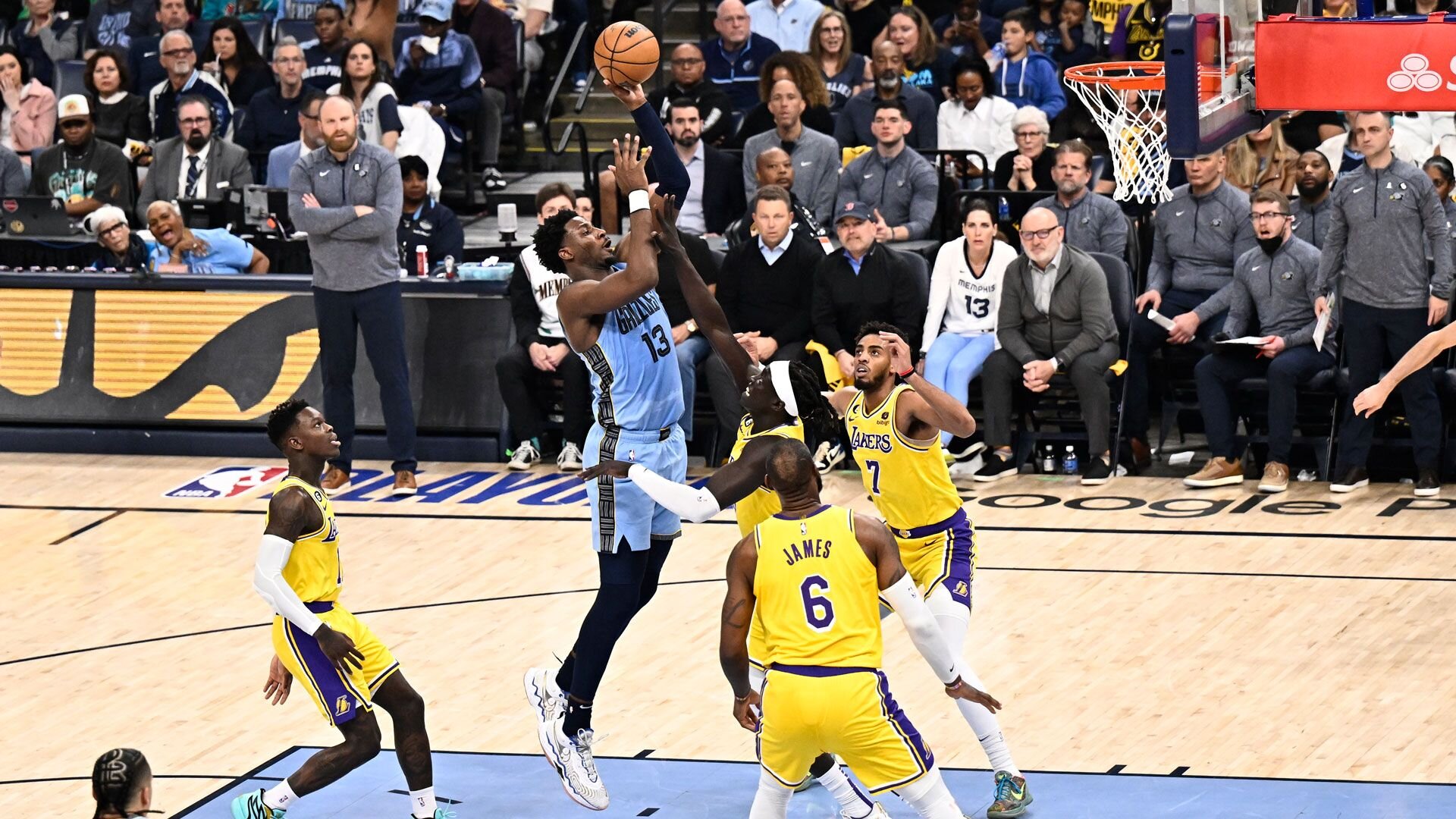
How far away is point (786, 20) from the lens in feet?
54.3

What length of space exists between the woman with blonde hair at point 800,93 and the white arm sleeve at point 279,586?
797 cm

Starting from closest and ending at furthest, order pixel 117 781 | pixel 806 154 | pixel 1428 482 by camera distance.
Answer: pixel 117 781 → pixel 1428 482 → pixel 806 154

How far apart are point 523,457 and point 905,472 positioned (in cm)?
→ 605

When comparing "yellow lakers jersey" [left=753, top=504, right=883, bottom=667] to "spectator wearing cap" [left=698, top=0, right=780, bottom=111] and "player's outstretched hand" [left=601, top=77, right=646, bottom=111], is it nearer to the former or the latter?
"player's outstretched hand" [left=601, top=77, right=646, bottom=111]

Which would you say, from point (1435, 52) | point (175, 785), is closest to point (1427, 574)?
point (1435, 52)

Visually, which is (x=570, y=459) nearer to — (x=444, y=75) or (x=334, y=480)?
(x=334, y=480)

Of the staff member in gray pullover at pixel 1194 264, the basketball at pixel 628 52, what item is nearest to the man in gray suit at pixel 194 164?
the staff member in gray pullover at pixel 1194 264

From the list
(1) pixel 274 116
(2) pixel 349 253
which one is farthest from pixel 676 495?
(1) pixel 274 116

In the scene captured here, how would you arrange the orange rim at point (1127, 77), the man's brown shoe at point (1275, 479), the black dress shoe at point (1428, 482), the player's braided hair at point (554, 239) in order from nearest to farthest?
the player's braided hair at point (554, 239) < the orange rim at point (1127, 77) < the black dress shoe at point (1428, 482) < the man's brown shoe at point (1275, 479)

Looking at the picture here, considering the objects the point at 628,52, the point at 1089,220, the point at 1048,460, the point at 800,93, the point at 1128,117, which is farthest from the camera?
the point at 800,93

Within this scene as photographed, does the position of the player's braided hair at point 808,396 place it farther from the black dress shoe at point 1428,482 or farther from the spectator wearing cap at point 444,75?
the spectator wearing cap at point 444,75

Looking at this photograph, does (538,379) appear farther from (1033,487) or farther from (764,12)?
(764,12)

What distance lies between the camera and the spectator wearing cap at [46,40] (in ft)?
61.0

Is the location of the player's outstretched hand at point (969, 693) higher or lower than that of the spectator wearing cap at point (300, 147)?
lower
